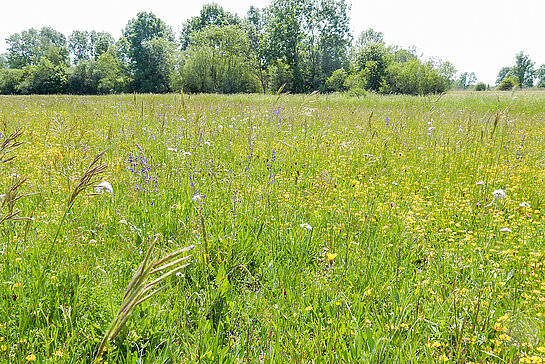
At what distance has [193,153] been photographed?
3812 mm

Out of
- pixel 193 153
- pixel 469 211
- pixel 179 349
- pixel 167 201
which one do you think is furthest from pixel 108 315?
pixel 469 211

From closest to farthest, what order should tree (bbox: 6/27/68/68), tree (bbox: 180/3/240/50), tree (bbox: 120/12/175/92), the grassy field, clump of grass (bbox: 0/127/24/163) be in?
1. clump of grass (bbox: 0/127/24/163)
2. the grassy field
3. tree (bbox: 120/12/175/92)
4. tree (bbox: 180/3/240/50)
5. tree (bbox: 6/27/68/68)

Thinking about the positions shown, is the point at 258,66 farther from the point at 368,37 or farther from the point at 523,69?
the point at 523,69

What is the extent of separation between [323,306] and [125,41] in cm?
6930

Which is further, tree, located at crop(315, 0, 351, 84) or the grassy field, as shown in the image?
tree, located at crop(315, 0, 351, 84)

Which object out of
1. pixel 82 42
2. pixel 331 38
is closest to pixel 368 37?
pixel 331 38

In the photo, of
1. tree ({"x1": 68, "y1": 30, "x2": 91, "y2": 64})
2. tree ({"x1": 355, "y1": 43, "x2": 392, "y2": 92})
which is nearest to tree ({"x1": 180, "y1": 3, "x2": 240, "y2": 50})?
tree ({"x1": 355, "y1": 43, "x2": 392, "y2": 92})

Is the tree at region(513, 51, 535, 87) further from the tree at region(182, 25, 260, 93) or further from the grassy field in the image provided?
the grassy field

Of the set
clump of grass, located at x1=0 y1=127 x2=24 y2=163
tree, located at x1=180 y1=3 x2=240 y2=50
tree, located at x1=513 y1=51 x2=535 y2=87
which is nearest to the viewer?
clump of grass, located at x1=0 y1=127 x2=24 y2=163

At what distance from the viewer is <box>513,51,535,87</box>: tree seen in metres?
94.5

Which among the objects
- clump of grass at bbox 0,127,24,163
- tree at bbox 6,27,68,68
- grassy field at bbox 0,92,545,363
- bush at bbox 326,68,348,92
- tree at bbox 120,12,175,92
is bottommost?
grassy field at bbox 0,92,545,363

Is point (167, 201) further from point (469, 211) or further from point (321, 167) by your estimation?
point (469, 211)

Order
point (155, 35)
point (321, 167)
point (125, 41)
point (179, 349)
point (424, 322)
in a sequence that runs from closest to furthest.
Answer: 1. point (179, 349)
2. point (424, 322)
3. point (321, 167)
4. point (125, 41)
5. point (155, 35)

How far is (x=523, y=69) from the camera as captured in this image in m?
95.9
